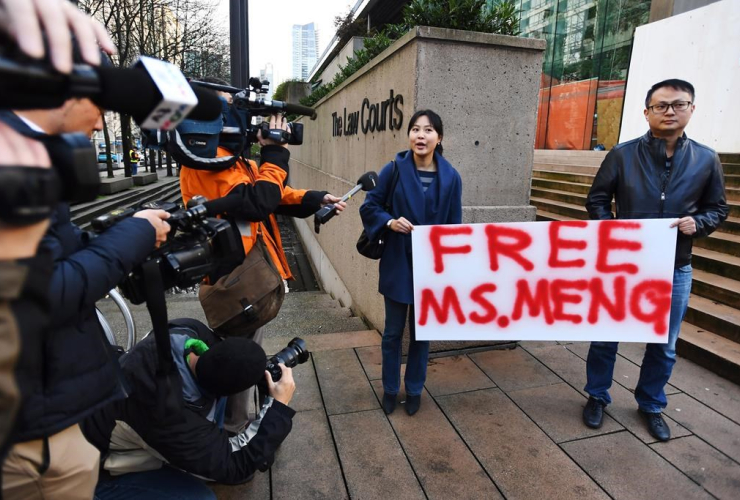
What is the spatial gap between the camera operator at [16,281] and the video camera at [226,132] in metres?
1.38

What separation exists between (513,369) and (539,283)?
0.94 m

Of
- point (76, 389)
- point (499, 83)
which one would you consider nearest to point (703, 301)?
point (499, 83)

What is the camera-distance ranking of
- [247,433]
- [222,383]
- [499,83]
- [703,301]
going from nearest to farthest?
1. [222,383]
2. [247,433]
3. [499,83]
4. [703,301]

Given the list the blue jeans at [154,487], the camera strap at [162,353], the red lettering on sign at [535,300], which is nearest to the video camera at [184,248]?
the camera strap at [162,353]

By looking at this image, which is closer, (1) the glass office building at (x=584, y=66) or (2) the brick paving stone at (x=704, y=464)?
(2) the brick paving stone at (x=704, y=464)

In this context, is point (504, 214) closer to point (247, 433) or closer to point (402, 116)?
point (402, 116)

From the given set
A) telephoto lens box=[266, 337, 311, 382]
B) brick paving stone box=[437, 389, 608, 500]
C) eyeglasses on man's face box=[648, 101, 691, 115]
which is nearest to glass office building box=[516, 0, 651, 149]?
eyeglasses on man's face box=[648, 101, 691, 115]

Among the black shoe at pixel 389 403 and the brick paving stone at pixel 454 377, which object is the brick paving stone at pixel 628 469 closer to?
the brick paving stone at pixel 454 377

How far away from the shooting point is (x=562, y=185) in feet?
29.0

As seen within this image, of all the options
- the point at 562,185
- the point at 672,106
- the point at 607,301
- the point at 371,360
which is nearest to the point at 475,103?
the point at 672,106

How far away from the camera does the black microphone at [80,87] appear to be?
2.29 feet

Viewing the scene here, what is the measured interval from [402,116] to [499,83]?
82 cm

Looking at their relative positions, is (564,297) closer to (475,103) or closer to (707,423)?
(707,423)

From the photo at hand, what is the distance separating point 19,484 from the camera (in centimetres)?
125
